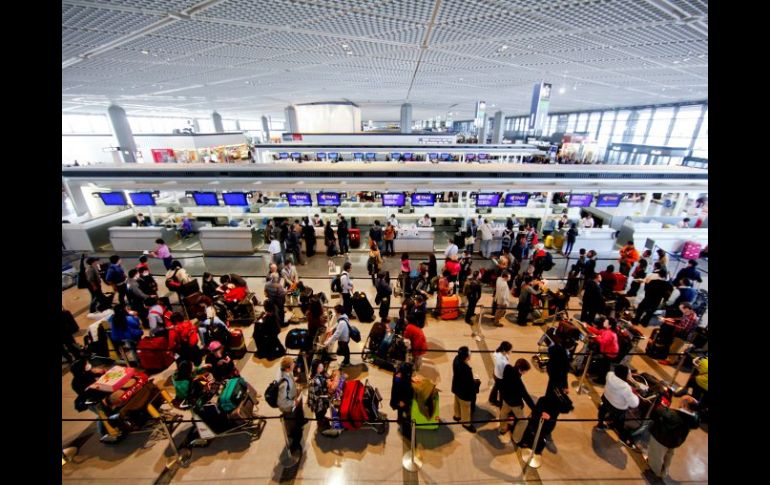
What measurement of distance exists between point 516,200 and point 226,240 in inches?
429

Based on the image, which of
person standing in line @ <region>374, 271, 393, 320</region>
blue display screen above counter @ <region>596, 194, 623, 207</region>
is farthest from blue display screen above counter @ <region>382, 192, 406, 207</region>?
blue display screen above counter @ <region>596, 194, 623, 207</region>

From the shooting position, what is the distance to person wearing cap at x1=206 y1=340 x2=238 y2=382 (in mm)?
4629

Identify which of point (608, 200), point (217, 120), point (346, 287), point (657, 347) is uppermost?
point (217, 120)

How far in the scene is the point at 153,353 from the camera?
520 centimetres

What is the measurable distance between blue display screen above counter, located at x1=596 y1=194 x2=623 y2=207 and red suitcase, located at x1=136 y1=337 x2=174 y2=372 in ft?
44.1

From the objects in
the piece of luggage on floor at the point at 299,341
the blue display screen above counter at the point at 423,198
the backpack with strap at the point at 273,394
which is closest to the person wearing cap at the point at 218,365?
the piece of luggage on floor at the point at 299,341

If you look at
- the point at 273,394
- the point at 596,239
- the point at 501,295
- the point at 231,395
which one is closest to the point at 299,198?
the point at 501,295

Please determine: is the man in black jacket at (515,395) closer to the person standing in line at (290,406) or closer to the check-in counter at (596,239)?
the person standing in line at (290,406)

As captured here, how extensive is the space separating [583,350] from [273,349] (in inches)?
231

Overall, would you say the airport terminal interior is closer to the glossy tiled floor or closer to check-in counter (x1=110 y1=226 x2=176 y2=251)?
the glossy tiled floor

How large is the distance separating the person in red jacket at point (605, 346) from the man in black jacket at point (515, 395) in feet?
6.18

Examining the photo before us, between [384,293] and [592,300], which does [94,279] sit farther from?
[592,300]
